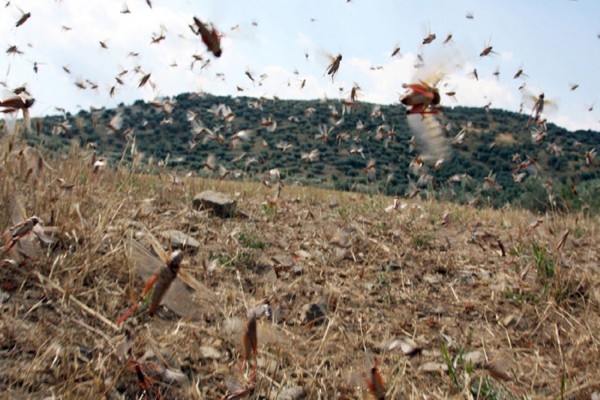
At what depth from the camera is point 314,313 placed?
9.73 ft

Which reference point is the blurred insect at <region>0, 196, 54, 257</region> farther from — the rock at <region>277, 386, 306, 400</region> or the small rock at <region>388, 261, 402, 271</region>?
the small rock at <region>388, 261, 402, 271</region>

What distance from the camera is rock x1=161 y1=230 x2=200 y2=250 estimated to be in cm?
358

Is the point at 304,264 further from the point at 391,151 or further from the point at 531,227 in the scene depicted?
the point at 391,151

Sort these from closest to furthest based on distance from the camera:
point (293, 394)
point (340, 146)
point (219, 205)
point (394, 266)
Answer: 1. point (293, 394)
2. point (394, 266)
3. point (219, 205)
4. point (340, 146)

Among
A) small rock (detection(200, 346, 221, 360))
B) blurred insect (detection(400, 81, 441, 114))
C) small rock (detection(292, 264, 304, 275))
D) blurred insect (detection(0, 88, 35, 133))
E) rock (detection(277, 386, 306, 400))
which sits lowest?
small rock (detection(292, 264, 304, 275))

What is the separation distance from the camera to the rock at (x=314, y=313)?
294 centimetres

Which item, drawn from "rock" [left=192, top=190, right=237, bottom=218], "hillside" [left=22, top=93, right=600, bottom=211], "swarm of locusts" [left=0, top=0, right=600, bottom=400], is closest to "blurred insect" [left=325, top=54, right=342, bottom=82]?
"swarm of locusts" [left=0, top=0, right=600, bottom=400]

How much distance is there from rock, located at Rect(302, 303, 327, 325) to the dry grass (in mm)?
44

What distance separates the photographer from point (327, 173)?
39469mm

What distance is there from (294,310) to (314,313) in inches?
5.6

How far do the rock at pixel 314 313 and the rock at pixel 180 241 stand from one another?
102cm

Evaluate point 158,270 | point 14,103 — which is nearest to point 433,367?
point 158,270

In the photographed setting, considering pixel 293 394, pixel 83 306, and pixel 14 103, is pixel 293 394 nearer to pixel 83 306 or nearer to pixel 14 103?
pixel 83 306

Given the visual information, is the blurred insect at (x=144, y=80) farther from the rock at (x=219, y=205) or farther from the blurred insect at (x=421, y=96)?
the blurred insect at (x=421, y=96)
